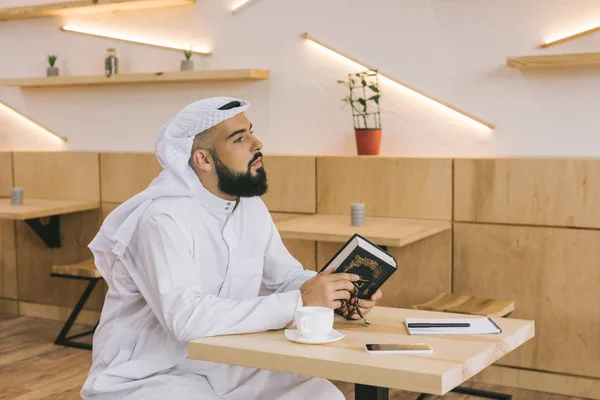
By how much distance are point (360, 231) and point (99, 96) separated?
100 inches

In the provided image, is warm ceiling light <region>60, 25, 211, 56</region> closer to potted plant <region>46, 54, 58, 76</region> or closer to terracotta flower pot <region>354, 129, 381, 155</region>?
potted plant <region>46, 54, 58, 76</region>

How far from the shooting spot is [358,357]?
1911mm

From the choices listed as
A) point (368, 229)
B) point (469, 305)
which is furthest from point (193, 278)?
point (469, 305)

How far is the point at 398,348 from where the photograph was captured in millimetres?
1968

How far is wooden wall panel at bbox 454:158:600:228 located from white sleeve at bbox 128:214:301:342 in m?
2.24

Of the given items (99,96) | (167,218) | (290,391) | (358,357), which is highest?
(99,96)

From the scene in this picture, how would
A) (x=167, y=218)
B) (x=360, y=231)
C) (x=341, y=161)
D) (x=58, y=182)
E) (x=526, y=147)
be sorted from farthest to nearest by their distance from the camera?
(x=58, y=182) → (x=341, y=161) → (x=526, y=147) → (x=360, y=231) → (x=167, y=218)

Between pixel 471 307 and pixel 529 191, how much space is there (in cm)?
69

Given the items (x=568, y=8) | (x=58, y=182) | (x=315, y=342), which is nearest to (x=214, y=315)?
(x=315, y=342)

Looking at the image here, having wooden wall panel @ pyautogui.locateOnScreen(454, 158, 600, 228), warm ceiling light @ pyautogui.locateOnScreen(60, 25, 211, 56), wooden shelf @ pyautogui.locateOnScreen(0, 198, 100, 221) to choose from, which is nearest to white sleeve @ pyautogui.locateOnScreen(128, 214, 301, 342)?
wooden wall panel @ pyautogui.locateOnScreen(454, 158, 600, 228)

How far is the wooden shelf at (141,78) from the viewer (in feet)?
16.4

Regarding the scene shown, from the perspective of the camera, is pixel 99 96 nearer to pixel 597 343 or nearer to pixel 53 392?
pixel 53 392

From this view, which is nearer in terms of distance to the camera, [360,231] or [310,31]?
[360,231]

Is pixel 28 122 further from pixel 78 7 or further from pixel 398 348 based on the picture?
pixel 398 348
